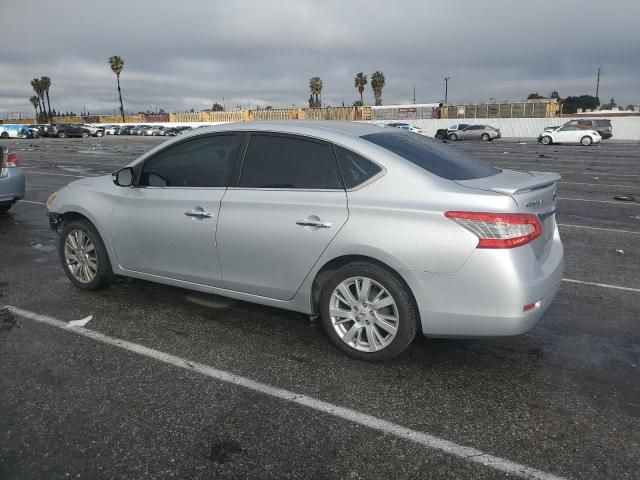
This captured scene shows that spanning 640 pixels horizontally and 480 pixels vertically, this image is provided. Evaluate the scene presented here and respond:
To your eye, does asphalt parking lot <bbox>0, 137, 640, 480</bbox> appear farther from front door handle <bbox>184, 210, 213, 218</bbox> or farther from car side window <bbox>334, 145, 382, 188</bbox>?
car side window <bbox>334, 145, 382, 188</bbox>

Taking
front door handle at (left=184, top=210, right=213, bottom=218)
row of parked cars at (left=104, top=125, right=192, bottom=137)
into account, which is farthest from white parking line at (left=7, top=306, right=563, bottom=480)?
row of parked cars at (left=104, top=125, right=192, bottom=137)

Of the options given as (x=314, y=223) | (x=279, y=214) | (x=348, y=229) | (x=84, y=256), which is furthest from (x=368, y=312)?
(x=84, y=256)

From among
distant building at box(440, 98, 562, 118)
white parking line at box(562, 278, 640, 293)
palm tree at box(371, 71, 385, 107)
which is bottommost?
white parking line at box(562, 278, 640, 293)

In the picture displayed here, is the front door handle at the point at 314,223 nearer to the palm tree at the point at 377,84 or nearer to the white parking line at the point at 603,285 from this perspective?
the white parking line at the point at 603,285

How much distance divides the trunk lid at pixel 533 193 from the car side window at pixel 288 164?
96cm

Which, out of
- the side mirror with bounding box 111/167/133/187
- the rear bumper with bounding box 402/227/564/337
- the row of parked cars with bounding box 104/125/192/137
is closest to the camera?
the rear bumper with bounding box 402/227/564/337

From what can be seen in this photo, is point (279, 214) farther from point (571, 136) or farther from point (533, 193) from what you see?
point (571, 136)

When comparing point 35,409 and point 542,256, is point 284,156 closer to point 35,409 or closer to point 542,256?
point 542,256

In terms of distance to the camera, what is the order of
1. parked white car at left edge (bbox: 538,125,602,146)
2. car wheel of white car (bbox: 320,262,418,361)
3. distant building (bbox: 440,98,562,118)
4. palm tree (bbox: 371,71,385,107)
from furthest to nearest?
palm tree (bbox: 371,71,385,107), distant building (bbox: 440,98,562,118), parked white car at left edge (bbox: 538,125,602,146), car wheel of white car (bbox: 320,262,418,361)

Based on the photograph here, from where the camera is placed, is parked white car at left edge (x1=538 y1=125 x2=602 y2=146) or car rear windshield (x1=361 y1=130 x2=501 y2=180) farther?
parked white car at left edge (x1=538 y1=125 x2=602 y2=146)

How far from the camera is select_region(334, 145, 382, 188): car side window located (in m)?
3.67

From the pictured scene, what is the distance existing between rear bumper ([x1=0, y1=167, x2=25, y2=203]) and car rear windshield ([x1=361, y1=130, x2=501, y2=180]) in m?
7.40

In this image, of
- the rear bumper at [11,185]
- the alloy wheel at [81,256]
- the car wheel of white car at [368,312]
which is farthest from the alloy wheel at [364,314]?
the rear bumper at [11,185]

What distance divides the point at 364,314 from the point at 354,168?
1041 millimetres
